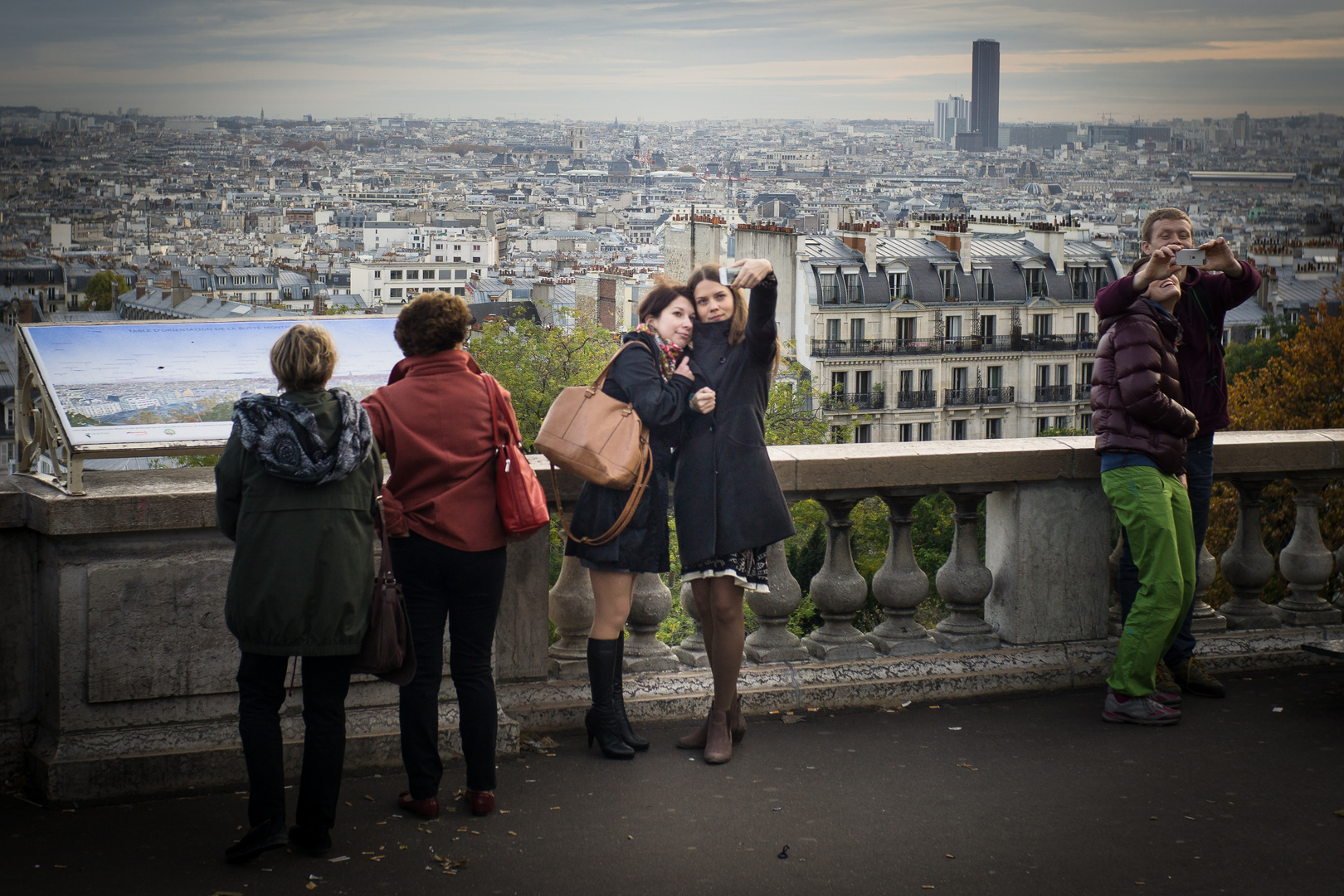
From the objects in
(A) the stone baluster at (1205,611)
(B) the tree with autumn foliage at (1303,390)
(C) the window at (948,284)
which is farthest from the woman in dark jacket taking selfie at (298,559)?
(C) the window at (948,284)

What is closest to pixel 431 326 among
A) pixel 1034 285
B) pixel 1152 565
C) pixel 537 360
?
pixel 1152 565

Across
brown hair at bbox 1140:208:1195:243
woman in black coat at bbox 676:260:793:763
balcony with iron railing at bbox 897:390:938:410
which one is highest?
brown hair at bbox 1140:208:1195:243

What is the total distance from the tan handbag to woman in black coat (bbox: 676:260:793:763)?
190mm

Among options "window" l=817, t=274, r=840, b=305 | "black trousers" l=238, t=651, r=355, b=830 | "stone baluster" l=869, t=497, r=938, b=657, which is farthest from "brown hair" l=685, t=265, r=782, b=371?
"window" l=817, t=274, r=840, b=305

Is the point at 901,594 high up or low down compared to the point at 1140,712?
up

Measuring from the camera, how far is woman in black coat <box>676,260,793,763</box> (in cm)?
356

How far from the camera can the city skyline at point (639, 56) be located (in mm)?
99312

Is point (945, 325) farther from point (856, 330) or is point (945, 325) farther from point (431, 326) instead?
point (431, 326)

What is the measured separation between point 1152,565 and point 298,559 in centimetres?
239

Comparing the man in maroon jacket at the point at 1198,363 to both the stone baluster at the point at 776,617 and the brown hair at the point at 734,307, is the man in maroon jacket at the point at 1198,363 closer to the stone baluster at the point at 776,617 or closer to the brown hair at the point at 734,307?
the stone baluster at the point at 776,617

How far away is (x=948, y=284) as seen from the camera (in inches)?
1939

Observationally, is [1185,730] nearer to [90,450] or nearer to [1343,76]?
[90,450]

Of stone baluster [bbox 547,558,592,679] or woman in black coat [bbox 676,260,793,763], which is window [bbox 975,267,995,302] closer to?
stone baluster [bbox 547,558,592,679]

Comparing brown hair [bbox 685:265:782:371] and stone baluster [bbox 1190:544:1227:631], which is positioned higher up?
brown hair [bbox 685:265:782:371]
